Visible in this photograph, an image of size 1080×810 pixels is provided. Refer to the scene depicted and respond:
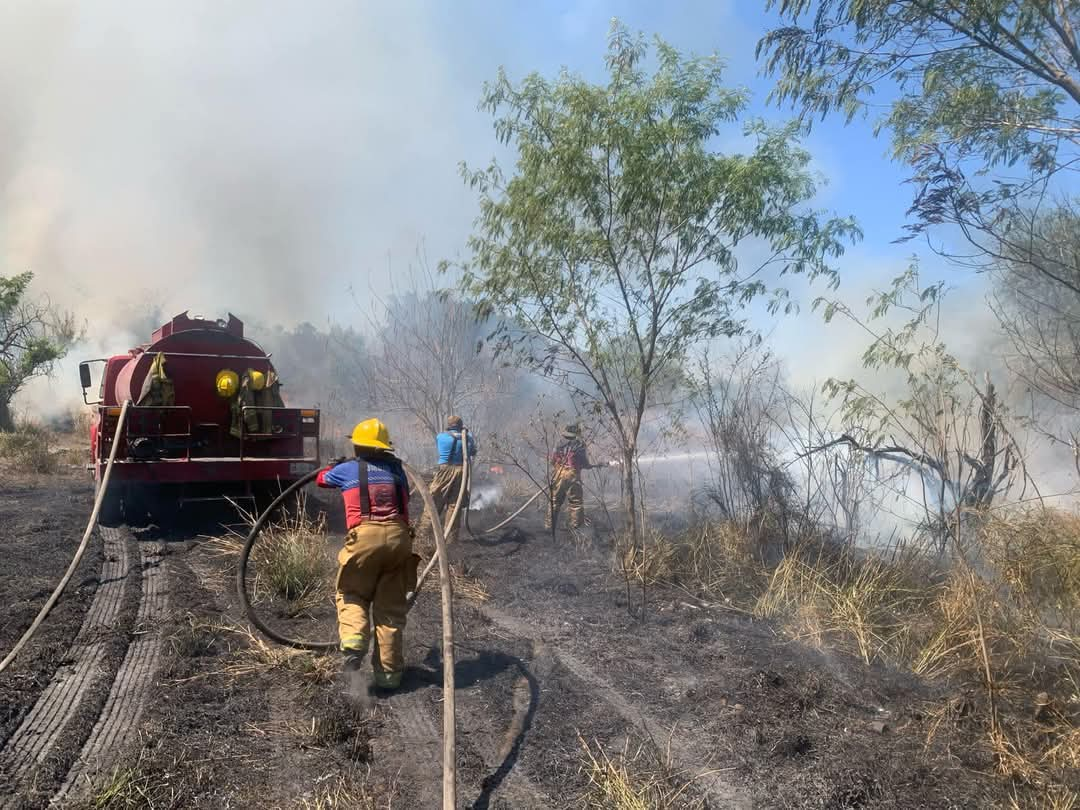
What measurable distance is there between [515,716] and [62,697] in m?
2.48

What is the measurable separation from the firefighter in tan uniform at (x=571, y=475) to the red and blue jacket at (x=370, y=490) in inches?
199

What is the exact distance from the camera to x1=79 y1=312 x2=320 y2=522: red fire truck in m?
9.05

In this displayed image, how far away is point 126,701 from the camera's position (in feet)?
14.0

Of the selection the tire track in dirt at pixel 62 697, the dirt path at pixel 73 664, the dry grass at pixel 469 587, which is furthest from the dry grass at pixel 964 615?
the tire track in dirt at pixel 62 697

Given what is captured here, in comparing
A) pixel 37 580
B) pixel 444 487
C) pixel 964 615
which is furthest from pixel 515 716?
pixel 444 487

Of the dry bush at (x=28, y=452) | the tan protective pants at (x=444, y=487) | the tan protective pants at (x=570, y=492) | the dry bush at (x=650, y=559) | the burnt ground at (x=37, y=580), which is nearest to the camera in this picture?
the burnt ground at (x=37, y=580)

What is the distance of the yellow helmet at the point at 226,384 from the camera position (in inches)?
376

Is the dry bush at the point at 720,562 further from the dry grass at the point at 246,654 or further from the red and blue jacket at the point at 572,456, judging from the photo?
the dry grass at the point at 246,654

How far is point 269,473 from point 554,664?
18.5 ft

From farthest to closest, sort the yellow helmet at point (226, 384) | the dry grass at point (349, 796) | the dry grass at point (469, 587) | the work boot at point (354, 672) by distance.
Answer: the yellow helmet at point (226, 384) → the dry grass at point (469, 587) → the work boot at point (354, 672) → the dry grass at point (349, 796)

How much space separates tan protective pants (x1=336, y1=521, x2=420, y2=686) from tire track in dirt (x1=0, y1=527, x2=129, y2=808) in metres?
1.46

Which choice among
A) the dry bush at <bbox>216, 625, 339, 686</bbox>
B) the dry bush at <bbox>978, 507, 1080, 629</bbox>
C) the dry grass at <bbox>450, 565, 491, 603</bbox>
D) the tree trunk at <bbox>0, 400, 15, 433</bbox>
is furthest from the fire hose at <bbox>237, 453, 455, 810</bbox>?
the tree trunk at <bbox>0, 400, 15, 433</bbox>

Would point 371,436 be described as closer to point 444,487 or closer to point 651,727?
point 651,727

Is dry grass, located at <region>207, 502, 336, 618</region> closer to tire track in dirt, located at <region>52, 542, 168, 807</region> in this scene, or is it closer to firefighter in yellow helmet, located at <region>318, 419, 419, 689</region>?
tire track in dirt, located at <region>52, 542, 168, 807</region>
